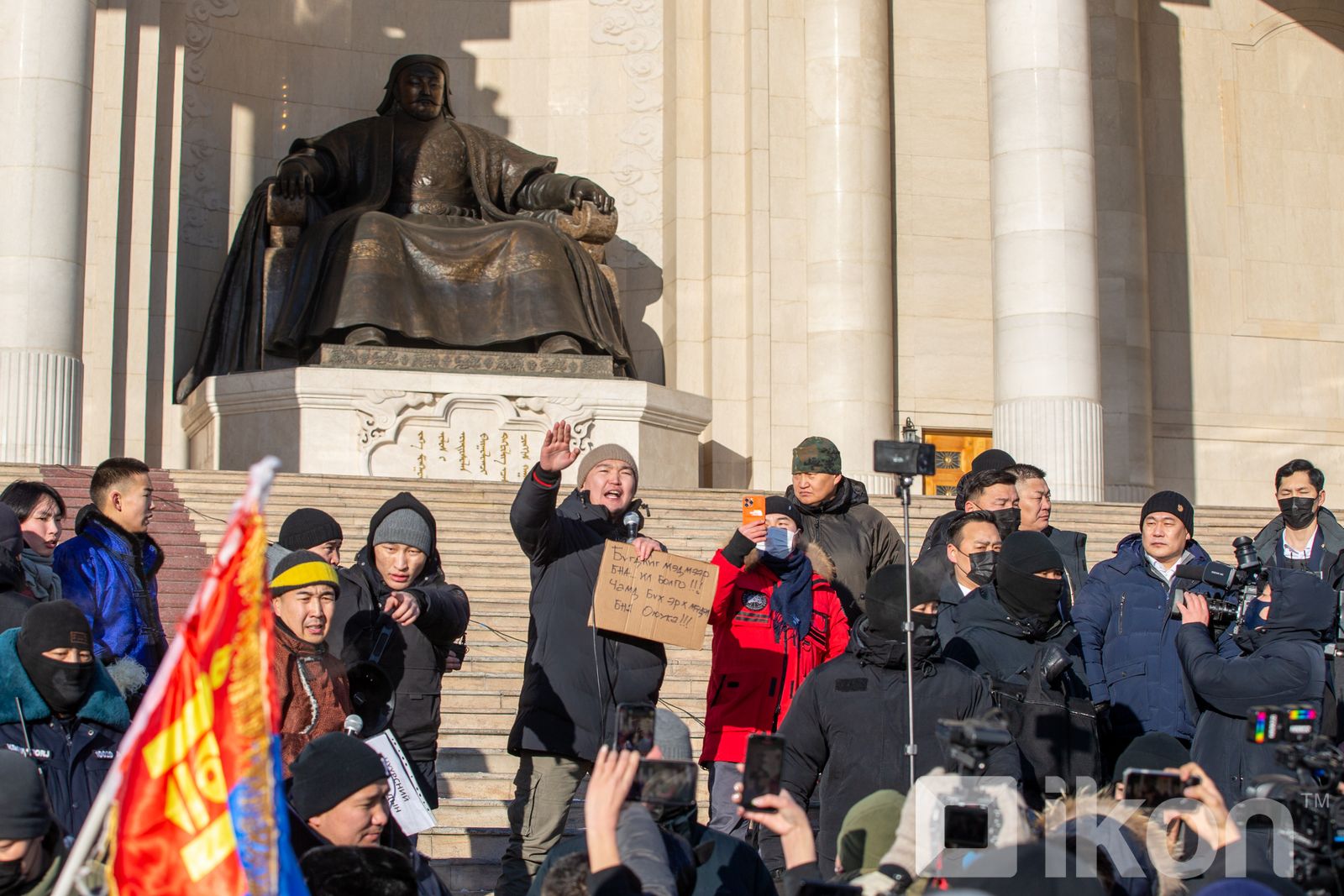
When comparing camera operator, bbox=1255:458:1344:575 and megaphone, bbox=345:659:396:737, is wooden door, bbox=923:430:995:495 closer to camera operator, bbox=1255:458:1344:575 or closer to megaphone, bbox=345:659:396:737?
camera operator, bbox=1255:458:1344:575

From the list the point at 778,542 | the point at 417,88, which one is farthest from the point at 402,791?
the point at 417,88

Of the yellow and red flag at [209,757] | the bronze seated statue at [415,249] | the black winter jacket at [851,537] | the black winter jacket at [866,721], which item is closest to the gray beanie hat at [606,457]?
the black winter jacket at [851,537]

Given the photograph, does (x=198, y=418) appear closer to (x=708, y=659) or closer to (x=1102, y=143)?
(x=708, y=659)

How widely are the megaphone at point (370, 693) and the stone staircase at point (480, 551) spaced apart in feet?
4.80

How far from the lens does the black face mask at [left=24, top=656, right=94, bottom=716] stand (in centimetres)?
525

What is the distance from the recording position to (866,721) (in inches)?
220

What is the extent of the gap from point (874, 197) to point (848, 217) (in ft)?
1.12

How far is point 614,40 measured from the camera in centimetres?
1912

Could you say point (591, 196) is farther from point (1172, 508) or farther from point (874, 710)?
point (874, 710)

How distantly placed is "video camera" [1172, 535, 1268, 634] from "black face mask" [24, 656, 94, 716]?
3.25 metres

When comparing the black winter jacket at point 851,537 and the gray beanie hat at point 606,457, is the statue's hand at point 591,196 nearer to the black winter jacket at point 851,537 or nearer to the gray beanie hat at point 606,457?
the black winter jacket at point 851,537

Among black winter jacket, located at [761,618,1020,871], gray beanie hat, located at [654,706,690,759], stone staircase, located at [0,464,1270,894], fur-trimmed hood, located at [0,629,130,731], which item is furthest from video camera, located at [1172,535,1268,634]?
fur-trimmed hood, located at [0,629,130,731]

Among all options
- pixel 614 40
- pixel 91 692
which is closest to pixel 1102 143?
pixel 614 40

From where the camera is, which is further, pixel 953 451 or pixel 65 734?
pixel 953 451
